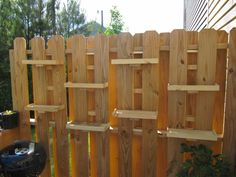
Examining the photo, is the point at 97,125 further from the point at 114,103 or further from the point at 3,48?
the point at 3,48

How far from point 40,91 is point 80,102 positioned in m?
0.48

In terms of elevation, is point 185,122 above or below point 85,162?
above

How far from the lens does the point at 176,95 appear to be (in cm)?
198

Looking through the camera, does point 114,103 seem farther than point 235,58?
Yes

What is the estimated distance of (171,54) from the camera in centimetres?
194

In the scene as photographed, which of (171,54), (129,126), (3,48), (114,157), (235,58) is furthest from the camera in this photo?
(3,48)

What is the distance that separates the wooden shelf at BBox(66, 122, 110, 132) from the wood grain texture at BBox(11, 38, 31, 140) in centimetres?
60

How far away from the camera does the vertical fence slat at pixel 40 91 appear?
2.36 metres

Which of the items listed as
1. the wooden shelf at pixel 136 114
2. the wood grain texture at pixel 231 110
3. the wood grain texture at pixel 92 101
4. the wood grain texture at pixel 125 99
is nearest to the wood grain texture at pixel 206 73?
the wood grain texture at pixel 231 110

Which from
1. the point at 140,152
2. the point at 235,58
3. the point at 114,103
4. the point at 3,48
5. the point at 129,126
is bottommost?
the point at 140,152

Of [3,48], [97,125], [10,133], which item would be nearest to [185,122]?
[97,125]

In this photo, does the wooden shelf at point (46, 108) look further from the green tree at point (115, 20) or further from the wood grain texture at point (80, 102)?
the green tree at point (115, 20)

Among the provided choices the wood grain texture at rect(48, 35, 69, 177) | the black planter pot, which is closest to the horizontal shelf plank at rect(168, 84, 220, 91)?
the wood grain texture at rect(48, 35, 69, 177)

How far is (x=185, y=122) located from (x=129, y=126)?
0.52m
